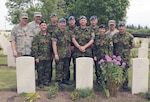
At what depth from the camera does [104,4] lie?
19.2 metres

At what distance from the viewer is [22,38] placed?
265 inches

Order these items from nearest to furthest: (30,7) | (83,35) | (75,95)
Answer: (75,95), (83,35), (30,7)

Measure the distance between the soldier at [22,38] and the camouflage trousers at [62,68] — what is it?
82 cm

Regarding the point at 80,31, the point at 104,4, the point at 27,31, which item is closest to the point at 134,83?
the point at 80,31

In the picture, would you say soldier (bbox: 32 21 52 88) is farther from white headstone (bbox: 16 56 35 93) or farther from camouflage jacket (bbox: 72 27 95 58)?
camouflage jacket (bbox: 72 27 95 58)

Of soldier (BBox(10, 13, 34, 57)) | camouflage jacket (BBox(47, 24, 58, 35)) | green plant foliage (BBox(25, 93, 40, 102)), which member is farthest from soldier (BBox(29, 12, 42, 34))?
green plant foliage (BBox(25, 93, 40, 102))

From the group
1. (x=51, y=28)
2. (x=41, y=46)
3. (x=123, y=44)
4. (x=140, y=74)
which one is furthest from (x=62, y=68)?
(x=140, y=74)

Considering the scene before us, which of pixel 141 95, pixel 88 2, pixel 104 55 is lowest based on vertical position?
pixel 141 95

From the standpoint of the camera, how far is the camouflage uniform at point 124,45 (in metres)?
6.76

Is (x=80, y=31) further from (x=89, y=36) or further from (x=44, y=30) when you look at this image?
(x=44, y=30)

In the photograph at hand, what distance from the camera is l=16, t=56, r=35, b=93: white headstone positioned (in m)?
6.11

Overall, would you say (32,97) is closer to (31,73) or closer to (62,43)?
(31,73)

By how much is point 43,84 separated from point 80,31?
1.62 metres

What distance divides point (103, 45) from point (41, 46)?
1.54 m
